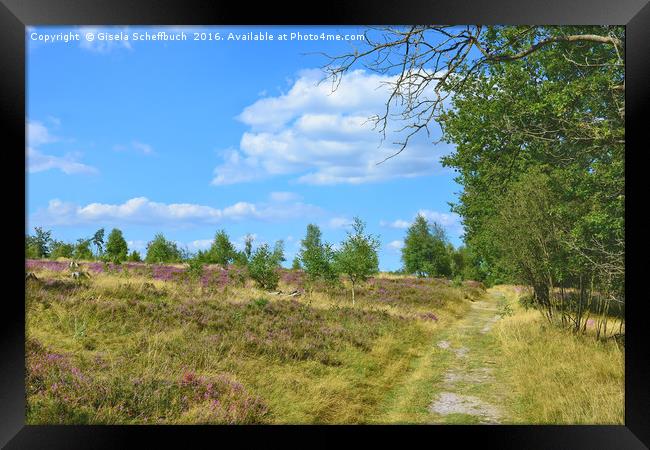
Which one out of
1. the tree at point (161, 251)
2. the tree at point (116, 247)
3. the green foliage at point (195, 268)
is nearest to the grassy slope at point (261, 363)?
the green foliage at point (195, 268)

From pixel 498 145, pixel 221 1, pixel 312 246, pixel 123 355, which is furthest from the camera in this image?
pixel 312 246

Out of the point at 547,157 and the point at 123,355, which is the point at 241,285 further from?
the point at 547,157

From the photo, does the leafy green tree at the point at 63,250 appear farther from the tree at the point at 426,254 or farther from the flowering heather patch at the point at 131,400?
the tree at the point at 426,254

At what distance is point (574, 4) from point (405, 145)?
8.26 feet

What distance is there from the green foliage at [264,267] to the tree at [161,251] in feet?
23.3

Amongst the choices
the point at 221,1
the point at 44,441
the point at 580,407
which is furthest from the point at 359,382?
the point at 221,1

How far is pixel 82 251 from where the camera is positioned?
16750 mm

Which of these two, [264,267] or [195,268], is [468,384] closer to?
[264,267]

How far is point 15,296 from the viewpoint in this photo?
5414 mm

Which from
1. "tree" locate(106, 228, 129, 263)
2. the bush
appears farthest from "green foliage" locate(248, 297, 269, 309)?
"tree" locate(106, 228, 129, 263)

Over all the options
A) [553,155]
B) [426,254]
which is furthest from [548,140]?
[426,254]

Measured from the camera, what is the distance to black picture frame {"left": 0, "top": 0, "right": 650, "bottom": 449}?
524 centimetres

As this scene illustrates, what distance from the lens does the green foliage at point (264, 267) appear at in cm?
1434

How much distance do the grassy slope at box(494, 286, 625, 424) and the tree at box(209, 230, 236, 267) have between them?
9.68 metres
